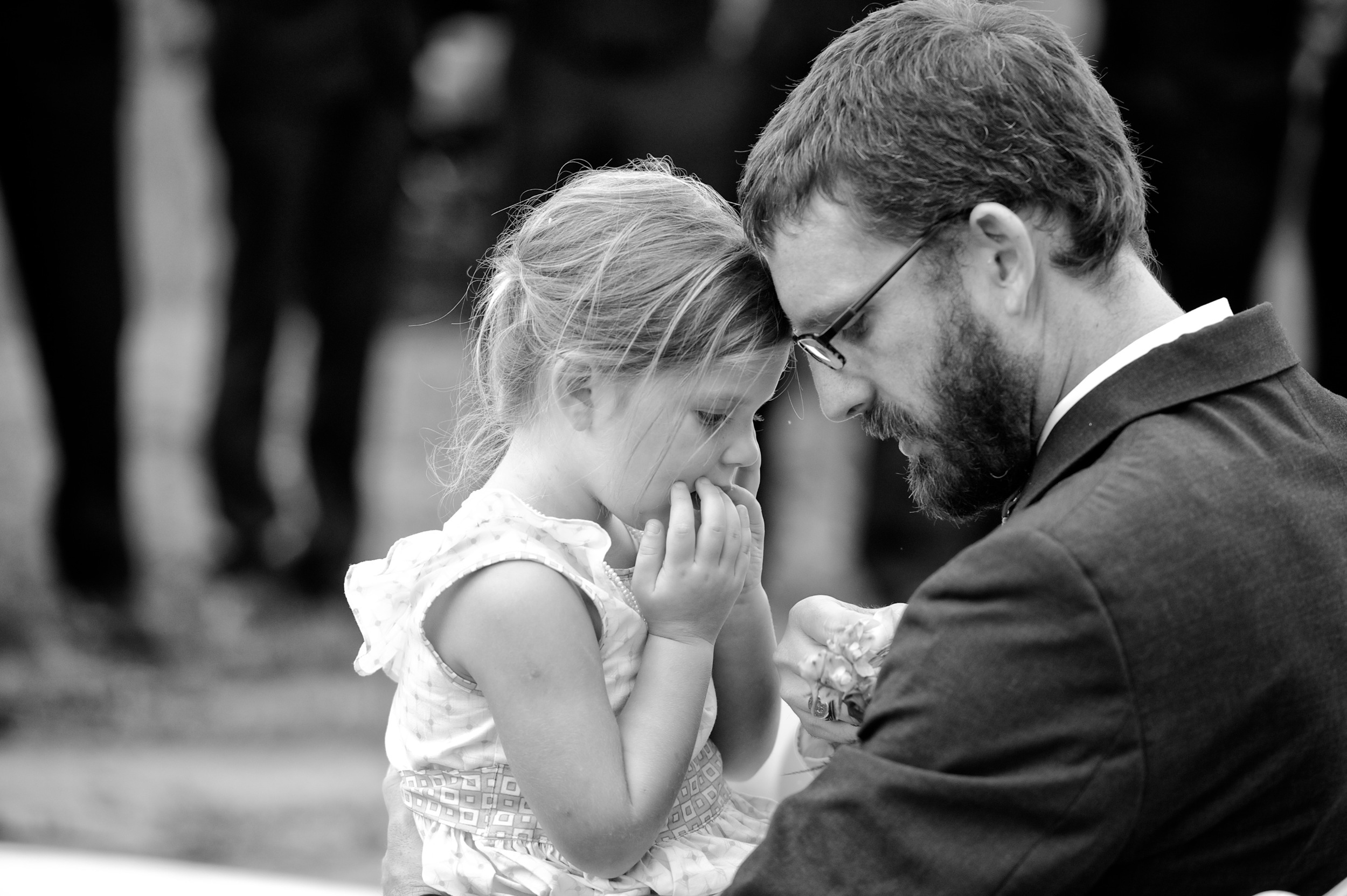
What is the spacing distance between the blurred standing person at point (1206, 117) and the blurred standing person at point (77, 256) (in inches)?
131

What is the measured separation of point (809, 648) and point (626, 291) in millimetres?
500

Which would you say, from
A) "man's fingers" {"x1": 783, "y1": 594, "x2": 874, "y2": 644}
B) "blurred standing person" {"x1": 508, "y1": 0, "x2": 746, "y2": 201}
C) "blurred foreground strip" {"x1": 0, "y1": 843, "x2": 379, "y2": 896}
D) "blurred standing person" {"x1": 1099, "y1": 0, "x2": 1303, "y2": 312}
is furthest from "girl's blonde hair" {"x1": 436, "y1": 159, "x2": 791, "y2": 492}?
"blurred standing person" {"x1": 1099, "y1": 0, "x2": 1303, "y2": 312}

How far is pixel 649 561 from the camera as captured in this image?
184cm

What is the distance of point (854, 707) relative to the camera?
68.6 inches

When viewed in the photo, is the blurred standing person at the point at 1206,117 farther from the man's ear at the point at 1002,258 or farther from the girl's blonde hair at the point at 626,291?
the man's ear at the point at 1002,258

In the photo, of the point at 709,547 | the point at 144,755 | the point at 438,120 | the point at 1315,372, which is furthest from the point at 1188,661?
the point at 438,120

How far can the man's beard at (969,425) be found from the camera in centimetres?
167

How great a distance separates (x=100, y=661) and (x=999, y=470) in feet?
13.6

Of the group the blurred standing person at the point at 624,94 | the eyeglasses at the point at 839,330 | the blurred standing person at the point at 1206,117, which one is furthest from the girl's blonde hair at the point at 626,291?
the blurred standing person at the point at 1206,117

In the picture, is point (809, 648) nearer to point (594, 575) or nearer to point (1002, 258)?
point (594, 575)

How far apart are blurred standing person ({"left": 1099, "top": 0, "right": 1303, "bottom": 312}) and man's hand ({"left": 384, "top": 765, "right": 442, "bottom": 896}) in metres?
3.48

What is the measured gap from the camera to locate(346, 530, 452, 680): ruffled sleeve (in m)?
1.83

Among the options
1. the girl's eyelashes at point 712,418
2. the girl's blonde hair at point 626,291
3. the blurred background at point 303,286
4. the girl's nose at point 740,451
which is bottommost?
the blurred background at point 303,286

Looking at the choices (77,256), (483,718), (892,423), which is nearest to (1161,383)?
A: (892,423)
